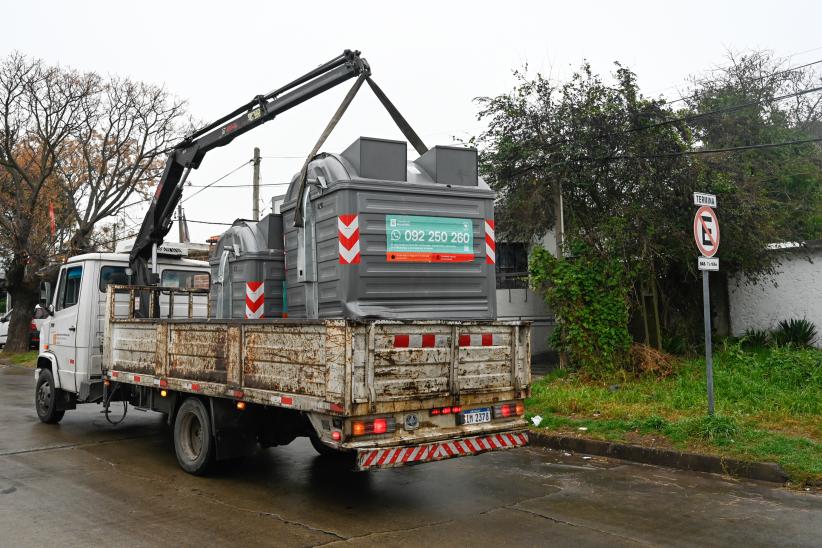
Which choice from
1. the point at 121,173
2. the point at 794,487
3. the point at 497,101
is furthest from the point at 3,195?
the point at 794,487

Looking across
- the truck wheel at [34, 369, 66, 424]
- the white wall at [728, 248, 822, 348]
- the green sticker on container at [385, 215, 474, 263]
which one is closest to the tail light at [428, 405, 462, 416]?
the green sticker on container at [385, 215, 474, 263]

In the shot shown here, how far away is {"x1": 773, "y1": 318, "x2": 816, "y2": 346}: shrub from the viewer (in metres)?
13.0

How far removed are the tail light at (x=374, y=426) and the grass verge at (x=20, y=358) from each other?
20.2 m

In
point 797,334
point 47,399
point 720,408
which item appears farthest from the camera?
point 797,334

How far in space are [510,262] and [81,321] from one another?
11894 mm

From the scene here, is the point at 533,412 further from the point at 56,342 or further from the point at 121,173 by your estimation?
the point at 121,173

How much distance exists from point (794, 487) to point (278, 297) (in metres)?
5.99

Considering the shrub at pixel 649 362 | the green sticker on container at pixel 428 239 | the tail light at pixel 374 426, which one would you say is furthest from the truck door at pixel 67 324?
the shrub at pixel 649 362

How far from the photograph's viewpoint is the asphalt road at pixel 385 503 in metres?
5.09

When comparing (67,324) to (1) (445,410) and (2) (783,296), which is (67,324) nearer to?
(1) (445,410)

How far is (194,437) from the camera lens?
7340mm

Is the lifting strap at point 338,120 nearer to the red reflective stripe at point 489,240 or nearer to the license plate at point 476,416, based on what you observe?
the red reflective stripe at point 489,240

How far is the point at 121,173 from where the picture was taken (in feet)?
78.7

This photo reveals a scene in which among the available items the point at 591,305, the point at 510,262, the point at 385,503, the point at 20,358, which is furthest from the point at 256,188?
the point at 385,503
